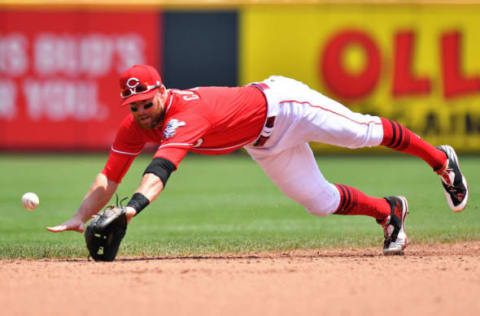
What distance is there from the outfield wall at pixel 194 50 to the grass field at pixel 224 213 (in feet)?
5.37

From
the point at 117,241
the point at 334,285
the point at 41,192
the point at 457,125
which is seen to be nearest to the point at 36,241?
the point at 117,241

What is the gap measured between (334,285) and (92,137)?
13129 mm

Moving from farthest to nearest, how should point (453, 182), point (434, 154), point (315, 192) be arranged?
1. point (453, 182)
2. point (434, 154)
3. point (315, 192)

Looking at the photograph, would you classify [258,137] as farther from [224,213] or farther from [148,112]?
[224,213]

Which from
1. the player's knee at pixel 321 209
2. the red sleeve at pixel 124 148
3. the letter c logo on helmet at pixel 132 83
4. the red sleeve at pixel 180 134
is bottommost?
the player's knee at pixel 321 209

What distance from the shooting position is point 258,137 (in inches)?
217

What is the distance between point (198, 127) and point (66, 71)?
1259cm

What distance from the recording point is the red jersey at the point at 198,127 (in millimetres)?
5012

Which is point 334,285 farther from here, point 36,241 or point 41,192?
point 41,192

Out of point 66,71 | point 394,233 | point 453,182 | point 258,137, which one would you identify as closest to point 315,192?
point 258,137

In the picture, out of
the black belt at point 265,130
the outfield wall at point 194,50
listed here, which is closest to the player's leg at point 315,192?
the black belt at point 265,130

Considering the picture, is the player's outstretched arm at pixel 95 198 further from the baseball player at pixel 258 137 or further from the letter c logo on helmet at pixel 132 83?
the letter c logo on helmet at pixel 132 83

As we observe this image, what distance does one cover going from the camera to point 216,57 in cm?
1738

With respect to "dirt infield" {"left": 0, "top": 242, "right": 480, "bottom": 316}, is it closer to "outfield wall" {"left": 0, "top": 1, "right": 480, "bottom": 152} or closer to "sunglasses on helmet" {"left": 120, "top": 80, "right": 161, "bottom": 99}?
"sunglasses on helmet" {"left": 120, "top": 80, "right": 161, "bottom": 99}
